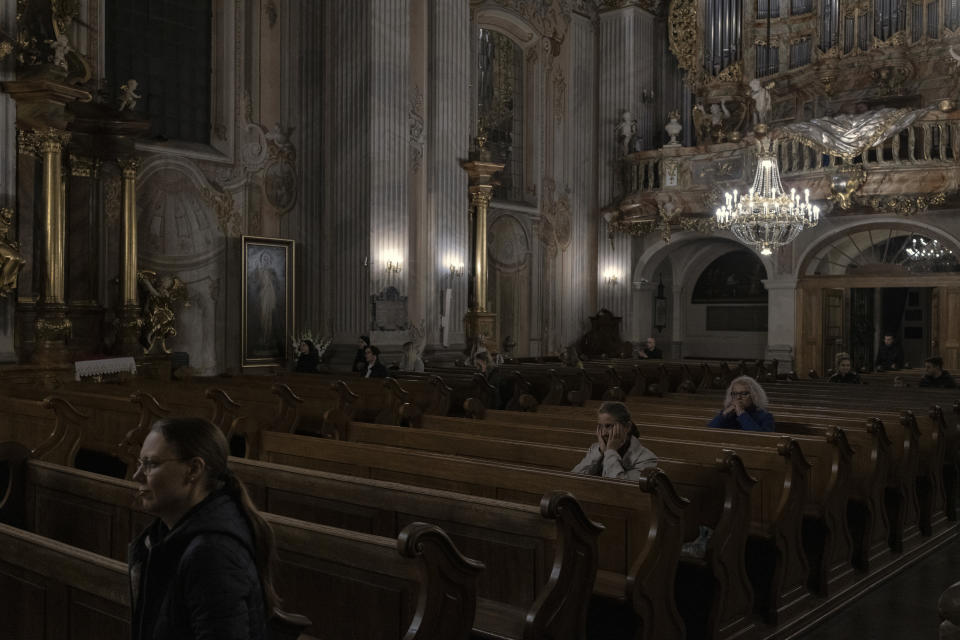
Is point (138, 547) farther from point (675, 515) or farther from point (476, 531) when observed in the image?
point (675, 515)

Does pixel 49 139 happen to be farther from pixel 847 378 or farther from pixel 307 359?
pixel 847 378

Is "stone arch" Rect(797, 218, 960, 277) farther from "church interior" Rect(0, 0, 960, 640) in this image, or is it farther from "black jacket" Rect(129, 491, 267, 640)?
"black jacket" Rect(129, 491, 267, 640)

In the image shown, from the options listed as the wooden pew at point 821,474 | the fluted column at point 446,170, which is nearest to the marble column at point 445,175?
the fluted column at point 446,170

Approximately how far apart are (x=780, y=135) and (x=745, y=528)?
13.2 meters

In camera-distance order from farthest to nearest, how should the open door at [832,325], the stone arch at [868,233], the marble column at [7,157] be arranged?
the open door at [832,325]
the stone arch at [868,233]
the marble column at [7,157]

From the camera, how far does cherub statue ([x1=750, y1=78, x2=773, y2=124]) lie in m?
17.0

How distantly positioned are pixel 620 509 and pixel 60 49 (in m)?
9.35

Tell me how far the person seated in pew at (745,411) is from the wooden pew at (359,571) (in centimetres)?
374

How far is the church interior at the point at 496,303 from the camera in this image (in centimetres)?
387

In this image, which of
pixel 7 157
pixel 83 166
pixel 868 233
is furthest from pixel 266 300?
pixel 868 233

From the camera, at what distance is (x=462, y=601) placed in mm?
2896

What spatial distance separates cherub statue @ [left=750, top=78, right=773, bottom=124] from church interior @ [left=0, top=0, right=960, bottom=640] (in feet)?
0.23

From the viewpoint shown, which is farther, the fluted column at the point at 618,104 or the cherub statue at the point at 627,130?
the fluted column at the point at 618,104

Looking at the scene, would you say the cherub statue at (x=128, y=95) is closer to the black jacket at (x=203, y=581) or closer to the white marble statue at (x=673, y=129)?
the white marble statue at (x=673, y=129)
